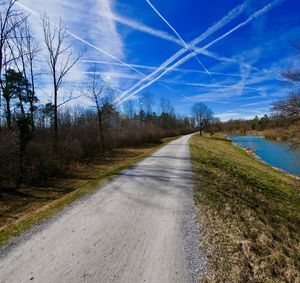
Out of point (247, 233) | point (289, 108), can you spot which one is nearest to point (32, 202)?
point (247, 233)

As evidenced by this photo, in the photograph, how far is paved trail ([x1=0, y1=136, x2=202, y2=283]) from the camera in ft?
9.34

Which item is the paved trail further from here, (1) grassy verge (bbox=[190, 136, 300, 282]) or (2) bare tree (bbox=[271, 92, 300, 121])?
(2) bare tree (bbox=[271, 92, 300, 121])

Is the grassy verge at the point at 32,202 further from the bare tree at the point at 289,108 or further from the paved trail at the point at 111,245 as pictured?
the bare tree at the point at 289,108

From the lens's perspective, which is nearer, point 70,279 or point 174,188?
point 70,279

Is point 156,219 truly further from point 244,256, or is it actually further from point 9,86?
point 9,86

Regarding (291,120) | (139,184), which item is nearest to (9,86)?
(139,184)

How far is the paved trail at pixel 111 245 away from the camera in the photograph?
9.34 ft

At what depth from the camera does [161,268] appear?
9.70 ft

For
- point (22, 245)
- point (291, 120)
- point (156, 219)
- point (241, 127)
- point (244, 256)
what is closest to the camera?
point (244, 256)

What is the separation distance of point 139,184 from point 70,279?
4.80 m

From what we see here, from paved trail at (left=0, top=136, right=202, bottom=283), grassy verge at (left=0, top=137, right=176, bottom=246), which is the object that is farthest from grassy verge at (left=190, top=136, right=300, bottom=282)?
grassy verge at (left=0, top=137, right=176, bottom=246)

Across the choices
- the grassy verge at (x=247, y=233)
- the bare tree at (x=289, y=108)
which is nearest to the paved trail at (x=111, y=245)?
the grassy verge at (x=247, y=233)

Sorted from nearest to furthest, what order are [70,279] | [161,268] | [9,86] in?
[70,279] → [161,268] → [9,86]

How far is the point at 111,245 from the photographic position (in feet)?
11.7
